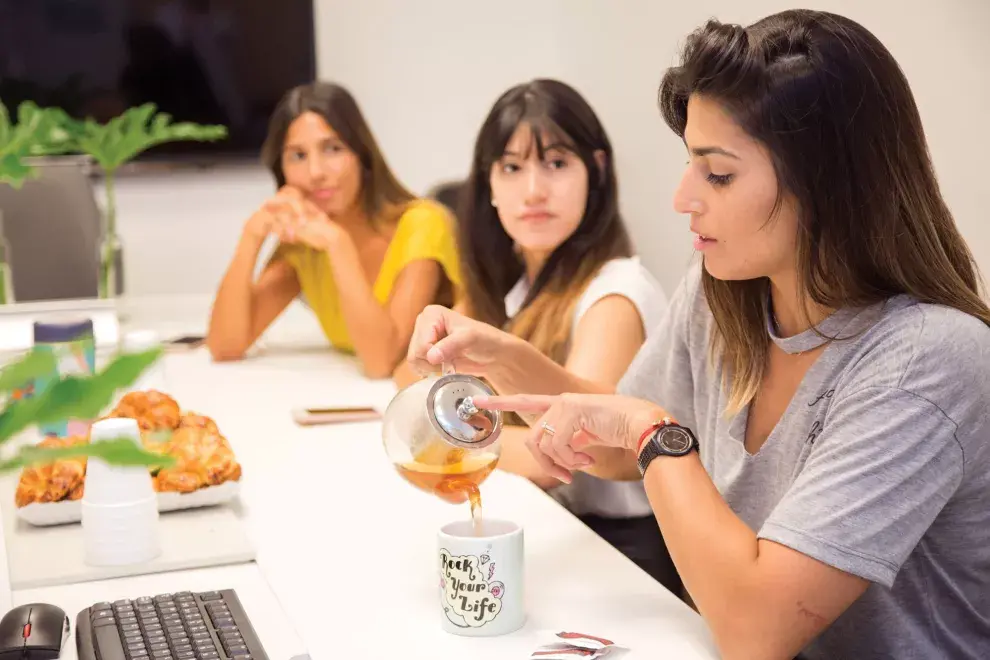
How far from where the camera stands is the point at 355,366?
248 cm

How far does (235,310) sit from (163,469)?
4.14 ft

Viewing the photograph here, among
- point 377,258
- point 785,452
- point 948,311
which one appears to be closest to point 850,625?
point 785,452

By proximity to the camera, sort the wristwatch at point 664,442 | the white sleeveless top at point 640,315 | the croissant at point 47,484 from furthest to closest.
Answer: the white sleeveless top at point 640,315 → the croissant at point 47,484 → the wristwatch at point 664,442

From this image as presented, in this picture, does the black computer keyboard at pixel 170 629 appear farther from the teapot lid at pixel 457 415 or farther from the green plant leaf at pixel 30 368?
the green plant leaf at pixel 30 368

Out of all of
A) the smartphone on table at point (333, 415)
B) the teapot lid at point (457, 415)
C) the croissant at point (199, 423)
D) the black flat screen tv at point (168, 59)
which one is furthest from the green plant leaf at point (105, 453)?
the black flat screen tv at point (168, 59)

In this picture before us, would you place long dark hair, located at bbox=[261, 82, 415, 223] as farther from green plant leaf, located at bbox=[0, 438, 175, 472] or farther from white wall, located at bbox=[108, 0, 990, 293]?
green plant leaf, located at bbox=[0, 438, 175, 472]

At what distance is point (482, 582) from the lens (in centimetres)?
105

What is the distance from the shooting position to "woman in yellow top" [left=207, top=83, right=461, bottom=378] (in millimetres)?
2461

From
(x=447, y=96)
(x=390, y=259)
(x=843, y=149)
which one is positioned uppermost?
(x=843, y=149)

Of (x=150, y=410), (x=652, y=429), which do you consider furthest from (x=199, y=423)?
(x=652, y=429)

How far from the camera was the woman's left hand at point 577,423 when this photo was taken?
3.89 ft

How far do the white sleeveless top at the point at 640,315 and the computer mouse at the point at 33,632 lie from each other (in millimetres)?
868

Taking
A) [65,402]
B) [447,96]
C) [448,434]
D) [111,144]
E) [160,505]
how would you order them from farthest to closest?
[447,96] < [111,144] < [160,505] < [448,434] < [65,402]

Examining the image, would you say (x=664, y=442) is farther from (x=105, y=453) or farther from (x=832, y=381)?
(x=105, y=453)
